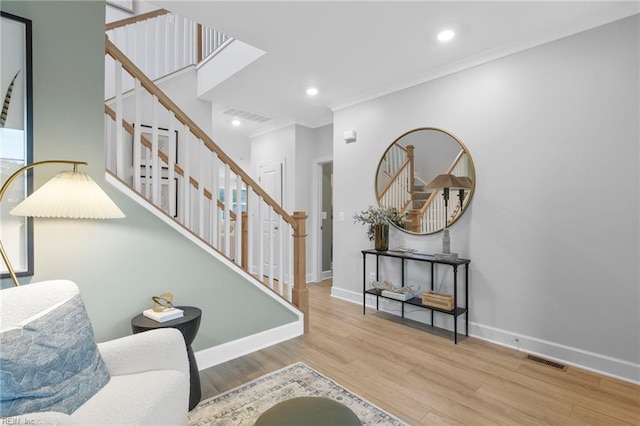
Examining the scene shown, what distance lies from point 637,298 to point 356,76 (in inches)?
120

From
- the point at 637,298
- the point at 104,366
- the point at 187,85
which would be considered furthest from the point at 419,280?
the point at 187,85

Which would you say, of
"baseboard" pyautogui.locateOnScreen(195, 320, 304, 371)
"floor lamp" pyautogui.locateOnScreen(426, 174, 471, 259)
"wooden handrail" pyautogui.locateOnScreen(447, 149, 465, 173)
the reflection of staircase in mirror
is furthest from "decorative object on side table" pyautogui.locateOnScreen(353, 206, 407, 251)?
"baseboard" pyautogui.locateOnScreen(195, 320, 304, 371)

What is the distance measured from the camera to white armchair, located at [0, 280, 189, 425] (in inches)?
45.2

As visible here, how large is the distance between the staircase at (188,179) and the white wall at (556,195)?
153 centimetres

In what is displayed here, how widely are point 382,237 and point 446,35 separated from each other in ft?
6.74

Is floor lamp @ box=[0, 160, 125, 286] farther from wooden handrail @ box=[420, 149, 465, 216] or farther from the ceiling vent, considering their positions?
the ceiling vent

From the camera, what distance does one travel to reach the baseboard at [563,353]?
2.27 m

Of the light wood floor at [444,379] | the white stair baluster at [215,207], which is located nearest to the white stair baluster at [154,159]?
the white stair baluster at [215,207]

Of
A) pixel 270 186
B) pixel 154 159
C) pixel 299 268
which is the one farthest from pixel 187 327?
pixel 270 186

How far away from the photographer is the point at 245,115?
4.96 meters

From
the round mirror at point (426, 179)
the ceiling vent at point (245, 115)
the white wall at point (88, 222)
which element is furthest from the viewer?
the ceiling vent at point (245, 115)

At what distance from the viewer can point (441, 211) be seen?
3.28 meters

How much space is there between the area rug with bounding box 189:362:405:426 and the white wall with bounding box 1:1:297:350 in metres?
0.75

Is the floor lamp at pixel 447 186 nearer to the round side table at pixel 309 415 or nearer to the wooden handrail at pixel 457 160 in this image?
the wooden handrail at pixel 457 160
